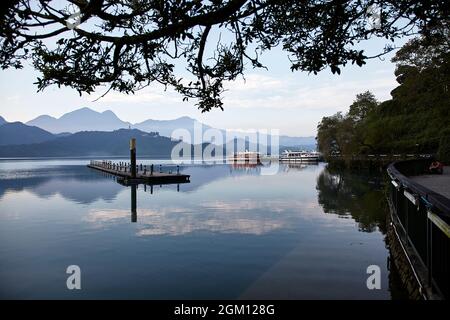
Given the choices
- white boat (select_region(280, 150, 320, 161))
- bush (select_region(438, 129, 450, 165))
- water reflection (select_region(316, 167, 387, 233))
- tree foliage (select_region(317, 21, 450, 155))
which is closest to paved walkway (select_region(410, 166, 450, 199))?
water reflection (select_region(316, 167, 387, 233))

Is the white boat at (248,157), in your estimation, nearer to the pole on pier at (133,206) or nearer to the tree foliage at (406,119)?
the tree foliage at (406,119)

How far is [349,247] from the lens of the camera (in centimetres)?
1525

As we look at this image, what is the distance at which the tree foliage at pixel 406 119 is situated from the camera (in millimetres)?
23516

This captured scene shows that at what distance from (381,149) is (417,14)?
6665 cm

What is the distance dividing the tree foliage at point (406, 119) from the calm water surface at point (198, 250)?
8.10 metres

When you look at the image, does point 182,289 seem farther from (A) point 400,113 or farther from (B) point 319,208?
(A) point 400,113

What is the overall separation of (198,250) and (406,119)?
71044 millimetres

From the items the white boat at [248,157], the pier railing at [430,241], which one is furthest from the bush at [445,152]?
the white boat at [248,157]

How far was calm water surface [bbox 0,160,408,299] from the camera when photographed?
1097cm

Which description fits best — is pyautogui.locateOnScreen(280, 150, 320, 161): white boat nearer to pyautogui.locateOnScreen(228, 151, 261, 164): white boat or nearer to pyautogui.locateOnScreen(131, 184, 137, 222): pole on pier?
pyautogui.locateOnScreen(228, 151, 261, 164): white boat

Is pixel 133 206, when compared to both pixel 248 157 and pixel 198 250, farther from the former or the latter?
pixel 248 157

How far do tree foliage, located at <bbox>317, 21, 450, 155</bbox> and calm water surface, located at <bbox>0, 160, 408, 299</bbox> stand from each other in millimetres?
8103

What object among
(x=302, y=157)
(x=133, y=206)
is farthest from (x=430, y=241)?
(x=302, y=157)
